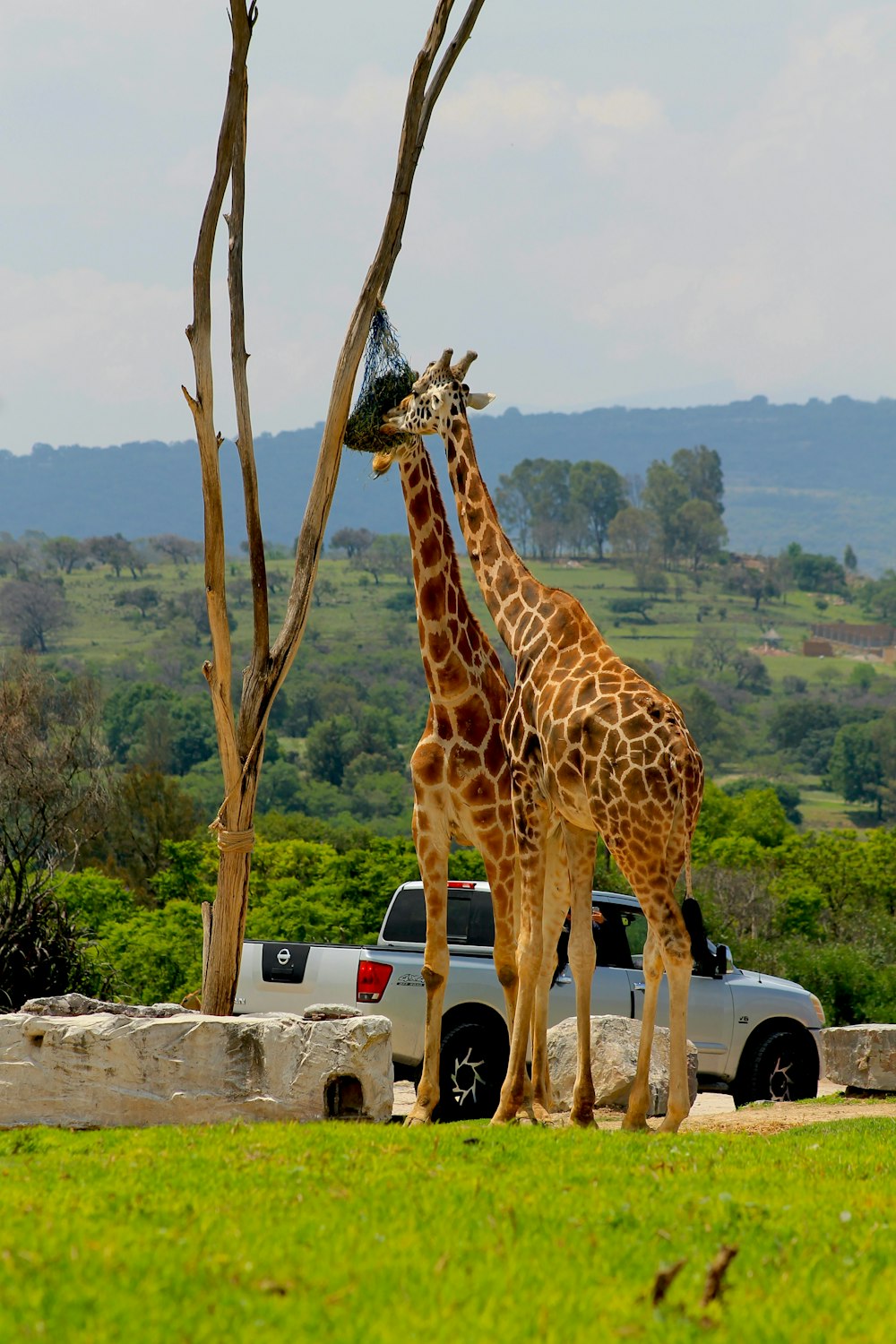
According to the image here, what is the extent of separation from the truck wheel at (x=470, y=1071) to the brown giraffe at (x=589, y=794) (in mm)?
2484

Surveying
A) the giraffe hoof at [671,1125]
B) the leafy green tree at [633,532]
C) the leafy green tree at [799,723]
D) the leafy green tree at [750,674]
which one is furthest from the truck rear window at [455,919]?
the leafy green tree at [633,532]

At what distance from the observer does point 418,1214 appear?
577 cm

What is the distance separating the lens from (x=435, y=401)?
10.4 m

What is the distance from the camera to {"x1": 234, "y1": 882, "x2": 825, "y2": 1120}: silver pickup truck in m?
12.0

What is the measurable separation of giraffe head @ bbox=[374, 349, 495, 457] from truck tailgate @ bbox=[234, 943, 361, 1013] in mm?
4043

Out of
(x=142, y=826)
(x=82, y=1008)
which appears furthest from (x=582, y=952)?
(x=142, y=826)

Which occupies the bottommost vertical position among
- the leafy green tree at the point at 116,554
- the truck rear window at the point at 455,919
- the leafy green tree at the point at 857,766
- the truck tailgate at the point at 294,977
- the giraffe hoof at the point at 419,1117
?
the leafy green tree at the point at 857,766

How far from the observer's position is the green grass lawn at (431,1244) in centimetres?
455

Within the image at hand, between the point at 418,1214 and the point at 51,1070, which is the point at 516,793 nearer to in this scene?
the point at 51,1070

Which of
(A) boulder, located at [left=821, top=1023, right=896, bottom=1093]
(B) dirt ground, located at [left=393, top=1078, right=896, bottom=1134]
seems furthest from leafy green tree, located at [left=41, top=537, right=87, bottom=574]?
(B) dirt ground, located at [left=393, top=1078, right=896, bottom=1134]

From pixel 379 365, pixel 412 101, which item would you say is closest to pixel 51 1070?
pixel 379 365

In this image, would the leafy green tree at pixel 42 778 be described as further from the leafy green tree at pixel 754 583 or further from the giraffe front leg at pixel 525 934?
the leafy green tree at pixel 754 583

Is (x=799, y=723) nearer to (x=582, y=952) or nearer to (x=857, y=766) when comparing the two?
(x=857, y=766)

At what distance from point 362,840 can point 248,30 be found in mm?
23989
